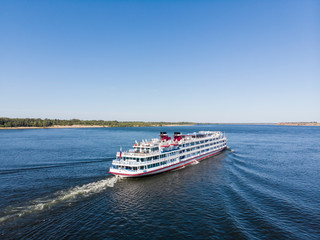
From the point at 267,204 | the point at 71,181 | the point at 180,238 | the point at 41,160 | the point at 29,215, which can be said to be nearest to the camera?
the point at 180,238

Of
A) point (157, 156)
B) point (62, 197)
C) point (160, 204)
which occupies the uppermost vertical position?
point (157, 156)

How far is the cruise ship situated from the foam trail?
5.04 meters

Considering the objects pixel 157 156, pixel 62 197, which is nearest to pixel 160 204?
pixel 62 197

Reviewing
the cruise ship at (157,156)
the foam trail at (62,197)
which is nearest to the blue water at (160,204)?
the foam trail at (62,197)

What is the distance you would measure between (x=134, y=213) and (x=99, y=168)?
29.2 m

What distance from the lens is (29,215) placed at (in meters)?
26.6

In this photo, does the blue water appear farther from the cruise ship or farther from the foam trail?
the cruise ship

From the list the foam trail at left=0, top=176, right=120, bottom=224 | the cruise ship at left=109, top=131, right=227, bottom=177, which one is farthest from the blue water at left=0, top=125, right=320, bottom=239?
the cruise ship at left=109, top=131, right=227, bottom=177

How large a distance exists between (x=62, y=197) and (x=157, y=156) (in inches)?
1057

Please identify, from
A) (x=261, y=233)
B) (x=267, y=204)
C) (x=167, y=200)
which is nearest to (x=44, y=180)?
(x=167, y=200)

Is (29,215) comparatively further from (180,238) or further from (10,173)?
(10,173)

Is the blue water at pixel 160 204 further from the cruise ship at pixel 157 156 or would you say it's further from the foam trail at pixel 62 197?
the cruise ship at pixel 157 156

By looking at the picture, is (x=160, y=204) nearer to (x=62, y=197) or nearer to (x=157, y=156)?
(x=62, y=197)

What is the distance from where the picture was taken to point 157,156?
5150 centimetres
